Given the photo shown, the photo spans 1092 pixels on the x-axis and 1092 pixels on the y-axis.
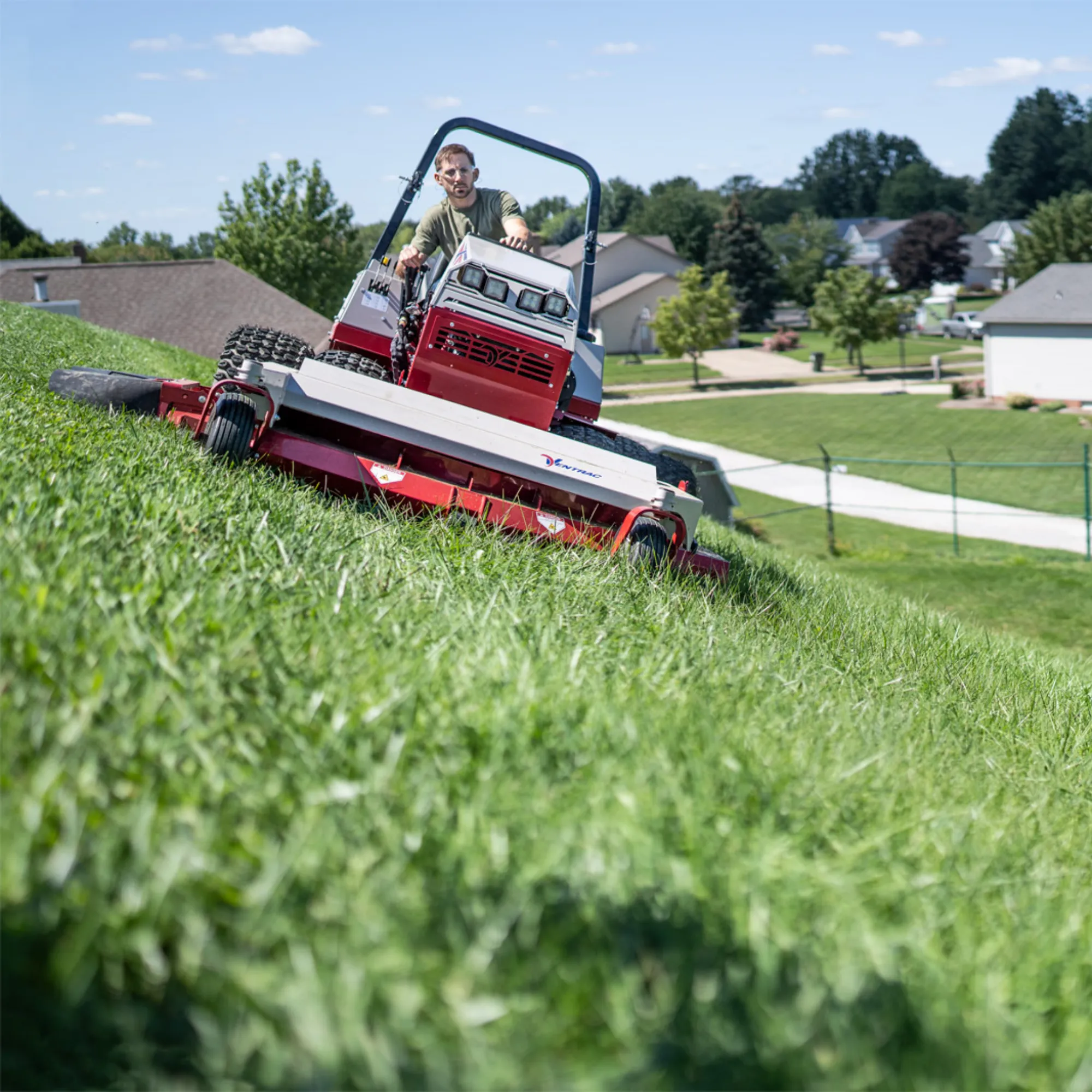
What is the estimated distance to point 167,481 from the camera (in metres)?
4.90

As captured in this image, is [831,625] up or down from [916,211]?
down

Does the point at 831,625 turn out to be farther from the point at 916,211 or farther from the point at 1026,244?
the point at 916,211

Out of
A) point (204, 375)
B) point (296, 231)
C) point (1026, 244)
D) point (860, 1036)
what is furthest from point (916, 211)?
point (860, 1036)

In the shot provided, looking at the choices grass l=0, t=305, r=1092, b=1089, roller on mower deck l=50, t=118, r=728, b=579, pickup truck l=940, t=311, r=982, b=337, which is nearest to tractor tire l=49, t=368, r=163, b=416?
roller on mower deck l=50, t=118, r=728, b=579

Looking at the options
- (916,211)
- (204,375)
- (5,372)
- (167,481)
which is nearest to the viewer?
(167,481)

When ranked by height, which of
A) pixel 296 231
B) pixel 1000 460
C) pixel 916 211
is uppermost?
pixel 916 211

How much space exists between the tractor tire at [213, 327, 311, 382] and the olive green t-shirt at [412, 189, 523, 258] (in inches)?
41.2

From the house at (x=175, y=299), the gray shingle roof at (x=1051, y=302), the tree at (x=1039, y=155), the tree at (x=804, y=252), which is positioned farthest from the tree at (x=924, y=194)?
the house at (x=175, y=299)

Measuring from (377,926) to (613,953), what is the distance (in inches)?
16.4

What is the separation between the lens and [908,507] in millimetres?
27656

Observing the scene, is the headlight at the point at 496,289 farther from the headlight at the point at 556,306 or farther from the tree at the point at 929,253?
the tree at the point at 929,253

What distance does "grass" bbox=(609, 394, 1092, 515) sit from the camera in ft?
101

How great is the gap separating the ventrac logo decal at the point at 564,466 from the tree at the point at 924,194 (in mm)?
178657

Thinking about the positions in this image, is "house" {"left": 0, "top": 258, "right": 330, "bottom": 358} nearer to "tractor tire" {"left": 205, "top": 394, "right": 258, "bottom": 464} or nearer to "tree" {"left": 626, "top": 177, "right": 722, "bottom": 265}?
"tractor tire" {"left": 205, "top": 394, "right": 258, "bottom": 464}
